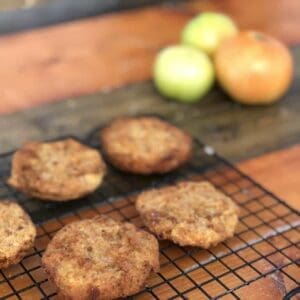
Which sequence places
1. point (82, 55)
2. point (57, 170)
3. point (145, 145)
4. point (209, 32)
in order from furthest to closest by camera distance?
point (82, 55)
point (209, 32)
point (145, 145)
point (57, 170)

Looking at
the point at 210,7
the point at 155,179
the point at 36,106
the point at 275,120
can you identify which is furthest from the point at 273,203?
the point at 210,7

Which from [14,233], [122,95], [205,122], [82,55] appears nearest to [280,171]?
[205,122]

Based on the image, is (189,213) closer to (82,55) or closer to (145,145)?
(145,145)

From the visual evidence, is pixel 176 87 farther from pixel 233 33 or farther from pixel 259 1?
pixel 259 1

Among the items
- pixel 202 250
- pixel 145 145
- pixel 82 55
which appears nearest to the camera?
pixel 202 250

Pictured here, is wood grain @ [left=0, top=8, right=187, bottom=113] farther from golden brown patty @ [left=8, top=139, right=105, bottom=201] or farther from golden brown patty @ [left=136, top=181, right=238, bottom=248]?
golden brown patty @ [left=136, top=181, right=238, bottom=248]

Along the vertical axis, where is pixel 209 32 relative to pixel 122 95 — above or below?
above
